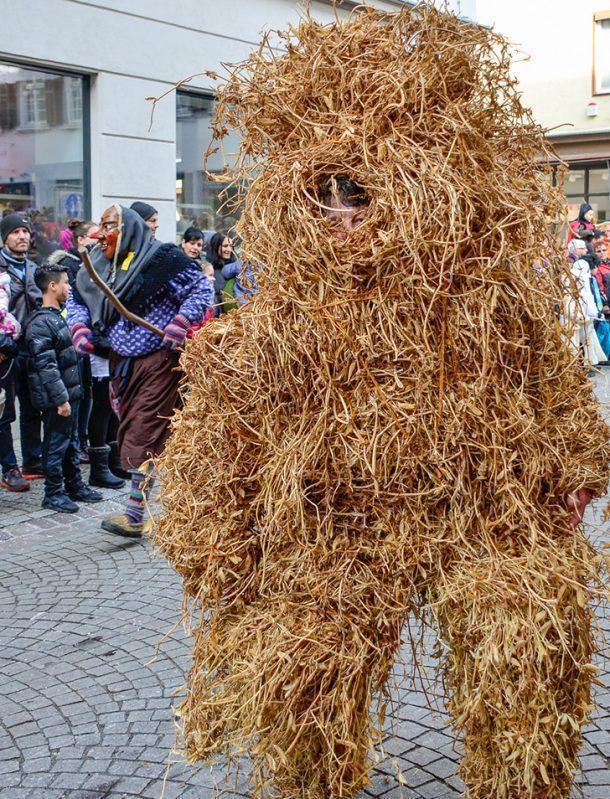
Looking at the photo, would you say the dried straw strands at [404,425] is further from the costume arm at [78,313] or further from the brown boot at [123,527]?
the costume arm at [78,313]

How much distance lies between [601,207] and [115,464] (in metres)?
21.2

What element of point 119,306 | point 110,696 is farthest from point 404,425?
point 119,306

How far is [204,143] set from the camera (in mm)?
12562

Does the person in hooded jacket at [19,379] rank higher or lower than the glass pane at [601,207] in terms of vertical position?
lower

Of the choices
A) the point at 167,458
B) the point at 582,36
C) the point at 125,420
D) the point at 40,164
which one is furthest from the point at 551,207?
the point at 582,36

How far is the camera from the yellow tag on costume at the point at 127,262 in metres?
5.93

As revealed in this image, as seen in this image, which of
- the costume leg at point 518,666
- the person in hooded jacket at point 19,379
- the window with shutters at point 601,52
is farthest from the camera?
the window with shutters at point 601,52

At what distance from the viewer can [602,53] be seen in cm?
2570

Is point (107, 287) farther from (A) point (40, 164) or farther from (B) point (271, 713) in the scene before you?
(A) point (40, 164)

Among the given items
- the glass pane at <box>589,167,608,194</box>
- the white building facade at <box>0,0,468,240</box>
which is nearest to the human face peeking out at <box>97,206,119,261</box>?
the white building facade at <box>0,0,468,240</box>

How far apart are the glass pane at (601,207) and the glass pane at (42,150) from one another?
1841 centimetres

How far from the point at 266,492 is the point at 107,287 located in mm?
3293

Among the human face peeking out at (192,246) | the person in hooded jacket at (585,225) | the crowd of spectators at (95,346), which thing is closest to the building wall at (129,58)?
the human face peeking out at (192,246)

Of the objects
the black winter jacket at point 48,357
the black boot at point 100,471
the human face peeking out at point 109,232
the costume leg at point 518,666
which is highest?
the human face peeking out at point 109,232
